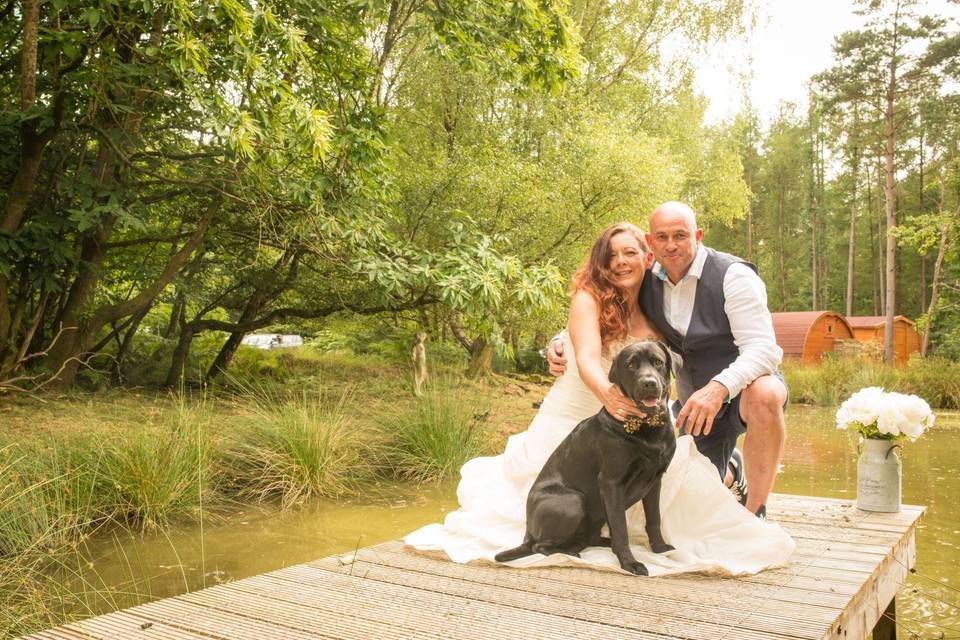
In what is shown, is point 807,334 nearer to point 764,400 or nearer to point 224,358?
point 224,358

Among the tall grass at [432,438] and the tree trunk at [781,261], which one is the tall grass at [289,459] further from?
the tree trunk at [781,261]

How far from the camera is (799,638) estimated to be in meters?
2.01

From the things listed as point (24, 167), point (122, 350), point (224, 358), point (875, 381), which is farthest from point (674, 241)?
point (875, 381)

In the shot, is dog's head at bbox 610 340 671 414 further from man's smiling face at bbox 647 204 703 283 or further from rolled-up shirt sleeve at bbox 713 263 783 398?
man's smiling face at bbox 647 204 703 283

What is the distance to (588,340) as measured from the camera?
10.0ft

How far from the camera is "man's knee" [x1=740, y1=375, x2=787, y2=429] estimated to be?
10.3 feet

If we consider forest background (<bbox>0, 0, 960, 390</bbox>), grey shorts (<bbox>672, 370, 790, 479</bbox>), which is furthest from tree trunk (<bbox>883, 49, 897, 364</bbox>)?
grey shorts (<bbox>672, 370, 790, 479</bbox>)

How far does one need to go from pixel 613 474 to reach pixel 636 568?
375 millimetres

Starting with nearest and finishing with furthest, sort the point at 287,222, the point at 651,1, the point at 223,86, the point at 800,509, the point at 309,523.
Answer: the point at 800,509 → the point at 309,523 → the point at 223,86 → the point at 287,222 → the point at 651,1

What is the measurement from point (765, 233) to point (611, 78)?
2813 centimetres

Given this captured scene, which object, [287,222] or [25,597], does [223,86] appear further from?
[25,597]

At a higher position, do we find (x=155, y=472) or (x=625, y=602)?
(x=625, y=602)

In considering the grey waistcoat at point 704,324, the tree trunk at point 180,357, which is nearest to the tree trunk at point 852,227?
the tree trunk at point 180,357

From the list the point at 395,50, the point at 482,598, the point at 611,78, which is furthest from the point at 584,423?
the point at 611,78
